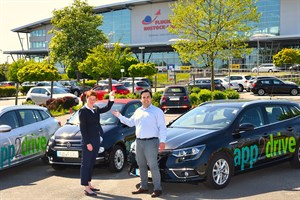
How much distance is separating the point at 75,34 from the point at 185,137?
51407 millimetres

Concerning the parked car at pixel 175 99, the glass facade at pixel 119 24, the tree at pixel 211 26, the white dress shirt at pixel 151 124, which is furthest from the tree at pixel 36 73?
the glass facade at pixel 119 24

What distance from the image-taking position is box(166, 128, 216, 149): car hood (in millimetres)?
7023

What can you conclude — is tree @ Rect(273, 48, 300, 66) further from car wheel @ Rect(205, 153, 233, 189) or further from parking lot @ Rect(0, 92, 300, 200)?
car wheel @ Rect(205, 153, 233, 189)

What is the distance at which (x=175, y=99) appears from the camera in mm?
21641

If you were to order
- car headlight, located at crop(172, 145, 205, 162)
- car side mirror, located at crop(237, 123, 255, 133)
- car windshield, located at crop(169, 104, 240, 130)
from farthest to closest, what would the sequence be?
car windshield, located at crop(169, 104, 240, 130), car side mirror, located at crop(237, 123, 255, 133), car headlight, located at crop(172, 145, 205, 162)

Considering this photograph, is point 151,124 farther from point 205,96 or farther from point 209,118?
point 205,96

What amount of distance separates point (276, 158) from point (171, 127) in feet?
6.73

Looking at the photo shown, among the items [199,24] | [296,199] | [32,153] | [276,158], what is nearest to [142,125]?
[296,199]

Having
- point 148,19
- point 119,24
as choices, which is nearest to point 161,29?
point 148,19

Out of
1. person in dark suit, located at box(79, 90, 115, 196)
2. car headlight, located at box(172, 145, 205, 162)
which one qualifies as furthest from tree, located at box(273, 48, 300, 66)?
person in dark suit, located at box(79, 90, 115, 196)

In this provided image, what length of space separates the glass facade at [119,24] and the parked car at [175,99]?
73132 mm

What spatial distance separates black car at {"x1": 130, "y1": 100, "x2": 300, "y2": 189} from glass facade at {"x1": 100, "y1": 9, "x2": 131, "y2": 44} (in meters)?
86.4

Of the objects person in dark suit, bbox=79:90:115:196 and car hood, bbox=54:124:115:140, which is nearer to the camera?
person in dark suit, bbox=79:90:115:196

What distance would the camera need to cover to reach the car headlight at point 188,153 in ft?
22.6
